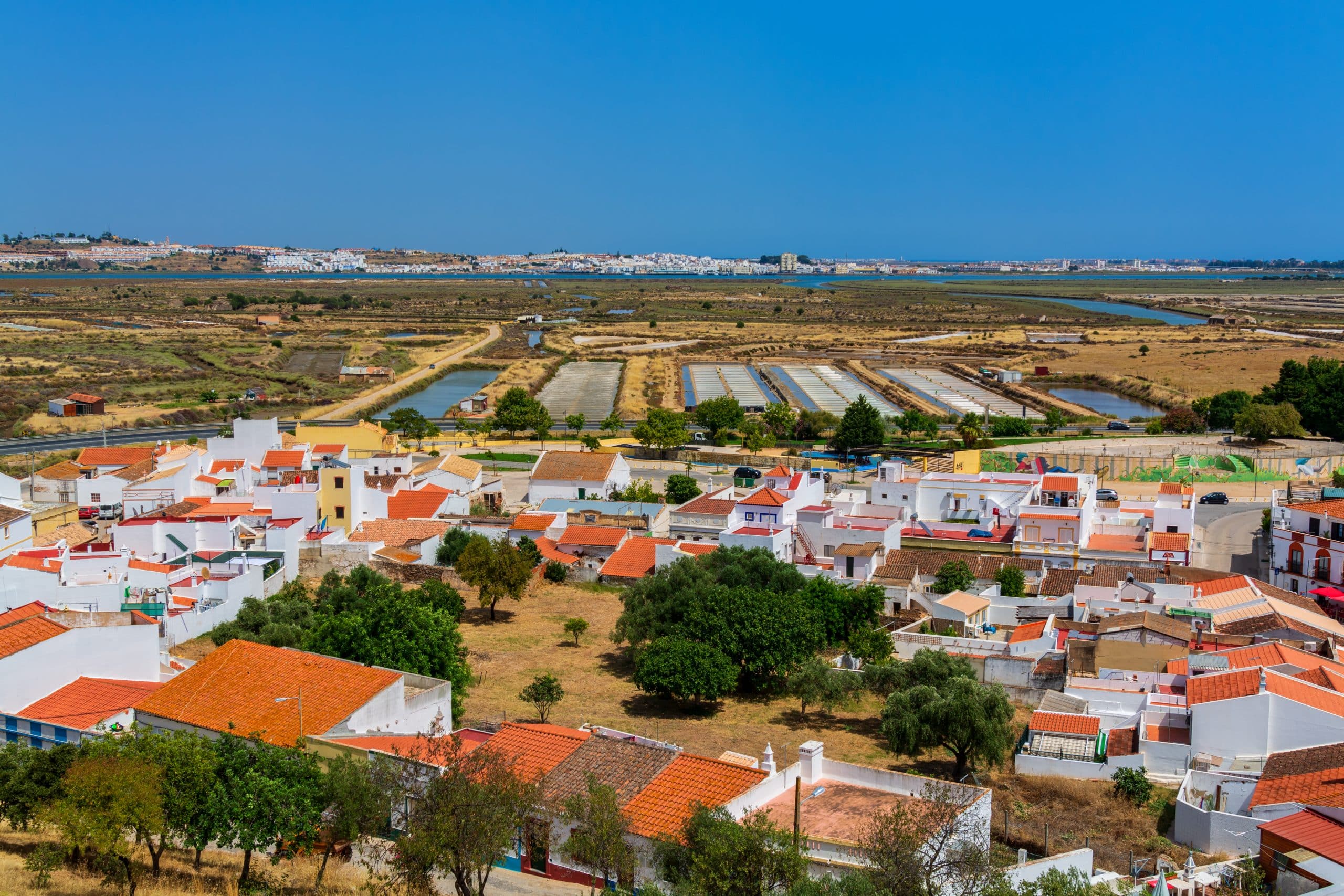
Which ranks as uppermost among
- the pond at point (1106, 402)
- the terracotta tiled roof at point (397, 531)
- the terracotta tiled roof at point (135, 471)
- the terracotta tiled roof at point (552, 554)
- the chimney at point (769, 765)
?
the terracotta tiled roof at point (135, 471)

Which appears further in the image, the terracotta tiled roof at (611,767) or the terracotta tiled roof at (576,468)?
the terracotta tiled roof at (576,468)

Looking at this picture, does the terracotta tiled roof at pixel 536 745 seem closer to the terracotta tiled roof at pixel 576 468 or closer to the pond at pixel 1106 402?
the terracotta tiled roof at pixel 576 468

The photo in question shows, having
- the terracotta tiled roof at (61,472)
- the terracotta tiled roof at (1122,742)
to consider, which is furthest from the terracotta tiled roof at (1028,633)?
the terracotta tiled roof at (61,472)

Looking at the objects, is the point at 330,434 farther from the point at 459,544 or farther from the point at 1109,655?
the point at 1109,655

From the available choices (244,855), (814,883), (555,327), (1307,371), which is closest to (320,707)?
(244,855)

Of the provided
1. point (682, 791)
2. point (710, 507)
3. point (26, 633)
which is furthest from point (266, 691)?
point (710, 507)

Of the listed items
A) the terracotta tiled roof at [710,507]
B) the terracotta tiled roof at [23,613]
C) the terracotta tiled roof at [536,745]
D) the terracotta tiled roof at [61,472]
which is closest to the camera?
the terracotta tiled roof at [536,745]

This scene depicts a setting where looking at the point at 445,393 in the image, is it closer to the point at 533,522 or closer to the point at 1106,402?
the point at 533,522
